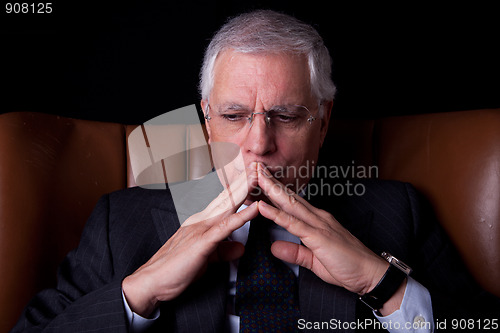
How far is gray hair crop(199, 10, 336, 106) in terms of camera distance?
1296mm

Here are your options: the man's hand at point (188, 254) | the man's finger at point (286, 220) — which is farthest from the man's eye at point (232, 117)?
the man's finger at point (286, 220)

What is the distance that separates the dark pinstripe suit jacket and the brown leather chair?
0.10m

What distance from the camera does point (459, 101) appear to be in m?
2.08

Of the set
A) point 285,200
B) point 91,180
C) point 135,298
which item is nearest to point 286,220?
point 285,200

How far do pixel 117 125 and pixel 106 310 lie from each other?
91cm

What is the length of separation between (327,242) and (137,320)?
1.91 feet

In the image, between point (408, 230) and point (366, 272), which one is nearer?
point (366, 272)

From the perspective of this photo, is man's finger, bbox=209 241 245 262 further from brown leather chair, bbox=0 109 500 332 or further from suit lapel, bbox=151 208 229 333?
brown leather chair, bbox=0 109 500 332

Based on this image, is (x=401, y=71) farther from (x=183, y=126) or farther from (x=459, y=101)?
(x=183, y=126)

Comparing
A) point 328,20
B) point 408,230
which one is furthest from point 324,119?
point 328,20

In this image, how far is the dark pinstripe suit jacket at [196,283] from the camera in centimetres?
114

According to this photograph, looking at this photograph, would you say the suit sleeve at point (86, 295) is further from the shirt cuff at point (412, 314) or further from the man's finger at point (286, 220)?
the shirt cuff at point (412, 314)

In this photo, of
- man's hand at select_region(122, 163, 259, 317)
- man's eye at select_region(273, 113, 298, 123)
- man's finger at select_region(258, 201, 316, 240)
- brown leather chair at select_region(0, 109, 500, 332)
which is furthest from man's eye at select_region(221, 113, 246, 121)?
brown leather chair at select_region(0, 109, 500, 332)

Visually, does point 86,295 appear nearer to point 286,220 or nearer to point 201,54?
point 286,220
